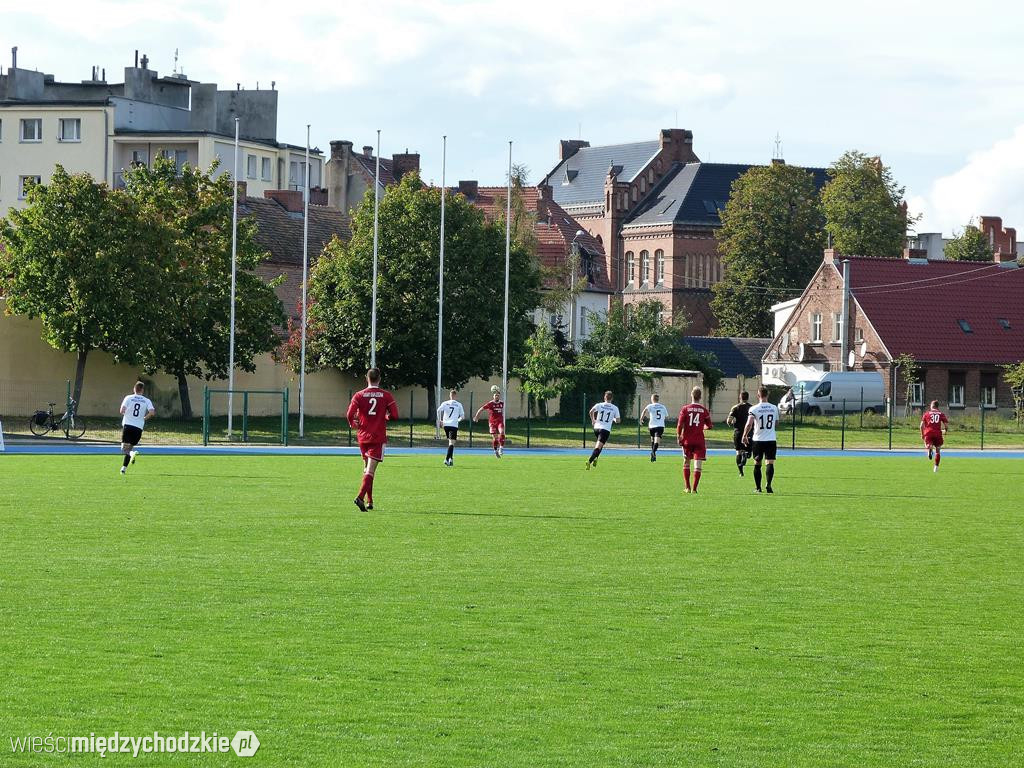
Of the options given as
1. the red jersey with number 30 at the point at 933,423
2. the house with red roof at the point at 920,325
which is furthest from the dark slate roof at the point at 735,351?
the red jersey with number 30 at the point at 933,423

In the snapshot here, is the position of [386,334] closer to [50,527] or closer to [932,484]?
[932,484]

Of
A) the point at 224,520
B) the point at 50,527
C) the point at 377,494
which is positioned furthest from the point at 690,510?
the point at 50,527

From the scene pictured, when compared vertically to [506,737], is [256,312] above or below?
above

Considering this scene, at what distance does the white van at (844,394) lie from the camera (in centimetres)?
7788

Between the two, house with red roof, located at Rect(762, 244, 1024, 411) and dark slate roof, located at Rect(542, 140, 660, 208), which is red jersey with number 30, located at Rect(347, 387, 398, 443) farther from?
dark slate roof, located at Rect(542, 140, 660, 208)

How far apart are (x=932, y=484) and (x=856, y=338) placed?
1951 inches

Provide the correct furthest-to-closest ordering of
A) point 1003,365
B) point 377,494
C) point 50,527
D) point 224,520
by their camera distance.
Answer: point 1003,365, point 377,494, point 224,520, point 50,527

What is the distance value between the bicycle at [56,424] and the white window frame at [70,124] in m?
40.5

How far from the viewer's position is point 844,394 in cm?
7762

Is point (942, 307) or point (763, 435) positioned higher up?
point (942, 307)

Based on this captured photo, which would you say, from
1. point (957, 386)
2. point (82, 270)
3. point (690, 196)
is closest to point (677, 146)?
point (690, 196)

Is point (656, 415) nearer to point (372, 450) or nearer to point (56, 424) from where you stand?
point (372, 450)

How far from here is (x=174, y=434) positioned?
2056 inches

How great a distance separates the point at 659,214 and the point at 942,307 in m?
38.6
